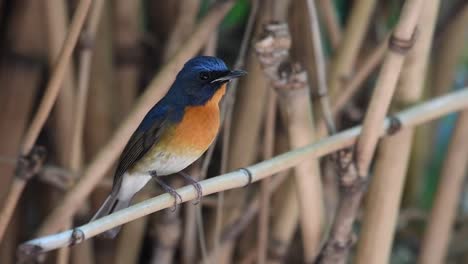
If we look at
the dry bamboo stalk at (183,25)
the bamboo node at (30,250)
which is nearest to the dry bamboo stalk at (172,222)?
the dry bamboo stalk at (183,25)

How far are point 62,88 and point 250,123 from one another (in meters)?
0.55

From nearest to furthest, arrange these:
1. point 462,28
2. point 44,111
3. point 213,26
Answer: point 44,111 < point 213,26 < point 462,28

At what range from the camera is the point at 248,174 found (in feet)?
5.53

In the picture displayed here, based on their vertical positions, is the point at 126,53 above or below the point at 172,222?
above

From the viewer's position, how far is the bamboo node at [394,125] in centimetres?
206

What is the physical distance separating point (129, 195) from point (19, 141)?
20.1 inches

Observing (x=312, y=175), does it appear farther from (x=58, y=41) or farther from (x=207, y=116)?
(x=58, y=41)

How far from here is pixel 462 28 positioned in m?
2.86

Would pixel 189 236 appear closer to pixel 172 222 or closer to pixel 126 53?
pixel 172 222

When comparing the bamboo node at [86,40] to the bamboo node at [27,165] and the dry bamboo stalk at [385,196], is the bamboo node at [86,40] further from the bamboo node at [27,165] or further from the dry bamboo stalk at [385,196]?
the dry bamboo stalk at [385,196]

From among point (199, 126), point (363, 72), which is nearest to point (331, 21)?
point (363, 72)

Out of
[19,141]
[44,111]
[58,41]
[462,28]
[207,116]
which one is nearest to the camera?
[44,111]

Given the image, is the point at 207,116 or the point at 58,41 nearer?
the point at 207,116

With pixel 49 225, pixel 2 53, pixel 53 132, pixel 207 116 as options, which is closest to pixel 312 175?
pixel 207 116
